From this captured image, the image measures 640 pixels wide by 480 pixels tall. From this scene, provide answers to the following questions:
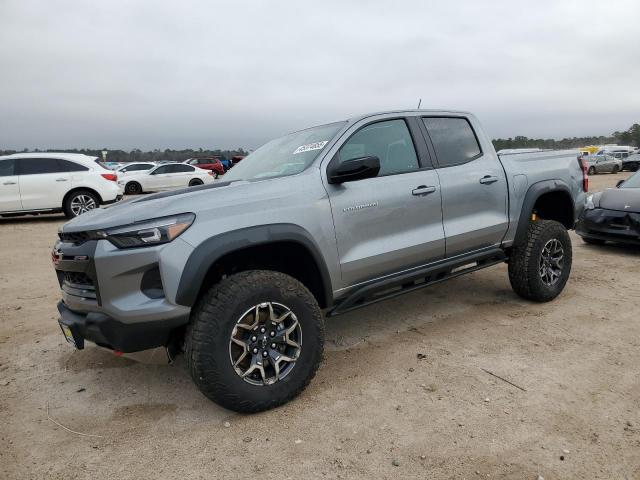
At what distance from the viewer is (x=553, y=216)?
502 cm

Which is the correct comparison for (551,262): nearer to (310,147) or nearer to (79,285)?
(310,147)

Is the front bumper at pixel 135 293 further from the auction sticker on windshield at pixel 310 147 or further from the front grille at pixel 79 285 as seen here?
the auction sticker on windshield at pixel 310 147

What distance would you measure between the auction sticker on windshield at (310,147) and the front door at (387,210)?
0.49ft

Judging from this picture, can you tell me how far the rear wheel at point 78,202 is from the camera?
11.0m

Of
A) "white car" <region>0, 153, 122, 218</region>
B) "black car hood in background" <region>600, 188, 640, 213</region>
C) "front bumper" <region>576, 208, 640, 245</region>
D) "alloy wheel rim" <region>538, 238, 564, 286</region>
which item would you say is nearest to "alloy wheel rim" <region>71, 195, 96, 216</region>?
"white car" <region>0, 153, 122, 218</region>

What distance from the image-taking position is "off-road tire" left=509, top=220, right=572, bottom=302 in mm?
4338

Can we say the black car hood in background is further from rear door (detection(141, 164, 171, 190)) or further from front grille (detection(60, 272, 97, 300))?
rear door (detection(141, 164, 171, 190))

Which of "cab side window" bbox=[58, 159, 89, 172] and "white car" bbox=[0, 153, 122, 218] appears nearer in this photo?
"white car" bbox=[0, 153, 122, 218]

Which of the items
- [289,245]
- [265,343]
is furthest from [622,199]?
[265,343]

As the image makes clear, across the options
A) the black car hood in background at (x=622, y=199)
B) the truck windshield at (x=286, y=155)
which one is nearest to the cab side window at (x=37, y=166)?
the truck windshield at (x=286, y=155)

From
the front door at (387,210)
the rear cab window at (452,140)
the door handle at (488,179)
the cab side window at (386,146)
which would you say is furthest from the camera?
the door handle at (488,179)

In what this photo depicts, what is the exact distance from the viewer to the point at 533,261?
4336 mm

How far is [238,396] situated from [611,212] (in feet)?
21.9

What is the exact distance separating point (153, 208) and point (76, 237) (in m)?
0.51
